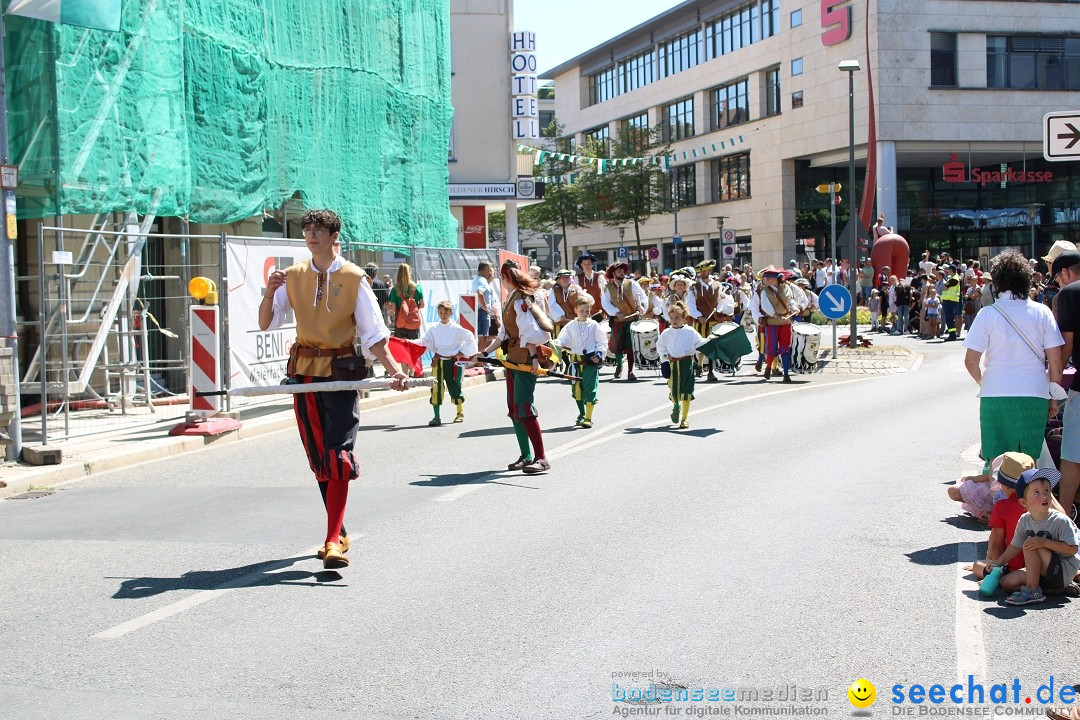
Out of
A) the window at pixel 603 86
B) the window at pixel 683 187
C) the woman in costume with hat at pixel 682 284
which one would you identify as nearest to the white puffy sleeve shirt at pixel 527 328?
the woman in costume with hat at pixel 682 284

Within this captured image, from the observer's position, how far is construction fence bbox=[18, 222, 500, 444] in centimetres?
1391

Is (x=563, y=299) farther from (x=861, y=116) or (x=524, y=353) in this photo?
(x=861, y=116)

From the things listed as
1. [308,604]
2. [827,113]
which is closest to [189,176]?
[308,604]

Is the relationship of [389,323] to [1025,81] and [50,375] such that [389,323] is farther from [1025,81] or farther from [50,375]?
[1025,81]

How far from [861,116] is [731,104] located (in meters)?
12.6

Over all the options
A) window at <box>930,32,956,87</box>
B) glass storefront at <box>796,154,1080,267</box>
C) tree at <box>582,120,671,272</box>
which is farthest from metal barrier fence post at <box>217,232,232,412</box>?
tree at <box>582,120,671,272</box>

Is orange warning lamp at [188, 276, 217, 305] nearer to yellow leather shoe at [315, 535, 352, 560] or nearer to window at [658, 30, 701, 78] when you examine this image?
yellow leather shoe at [315, 535, 352, 560]

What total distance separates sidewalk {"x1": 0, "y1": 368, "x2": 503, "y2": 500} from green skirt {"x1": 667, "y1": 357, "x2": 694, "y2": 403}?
456cm

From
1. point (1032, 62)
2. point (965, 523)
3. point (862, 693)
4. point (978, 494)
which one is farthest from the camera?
point (1032, 62)

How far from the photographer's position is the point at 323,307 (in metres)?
7.29

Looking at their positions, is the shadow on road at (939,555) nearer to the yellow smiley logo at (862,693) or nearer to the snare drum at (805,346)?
the yellow smiley logo at (862,693)

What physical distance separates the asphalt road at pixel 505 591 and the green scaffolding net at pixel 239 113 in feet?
14.9

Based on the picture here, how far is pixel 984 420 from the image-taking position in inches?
316

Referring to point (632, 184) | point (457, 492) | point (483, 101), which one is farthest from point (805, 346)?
point (632, 184)
